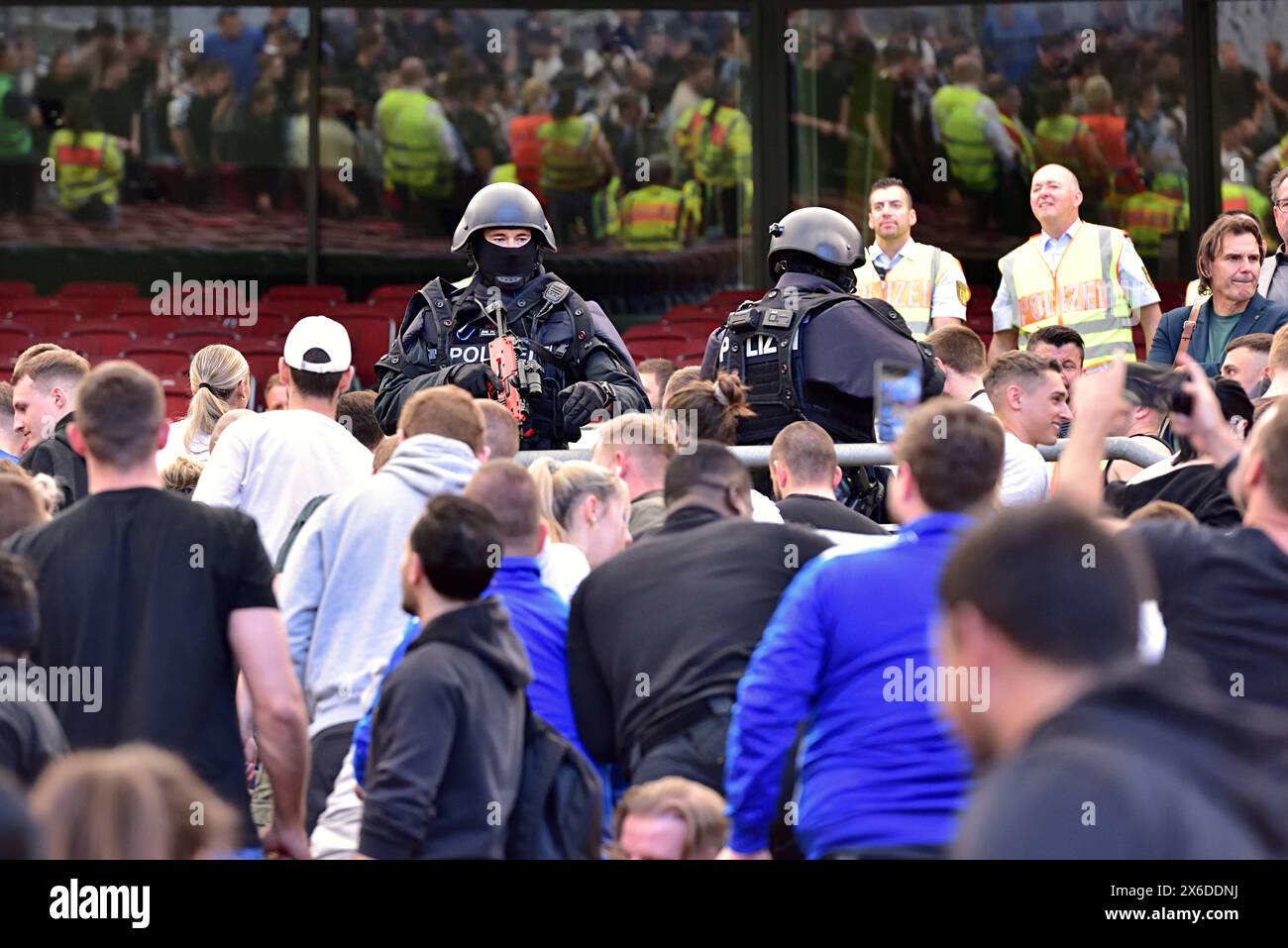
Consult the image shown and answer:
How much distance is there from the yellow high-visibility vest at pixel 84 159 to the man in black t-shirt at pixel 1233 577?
45.3 ft

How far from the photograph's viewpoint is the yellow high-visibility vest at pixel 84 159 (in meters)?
16.5

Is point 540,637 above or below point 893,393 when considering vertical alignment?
below

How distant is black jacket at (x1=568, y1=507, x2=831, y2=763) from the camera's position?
427 centimetres

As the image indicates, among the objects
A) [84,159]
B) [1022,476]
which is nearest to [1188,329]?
[1022,476]

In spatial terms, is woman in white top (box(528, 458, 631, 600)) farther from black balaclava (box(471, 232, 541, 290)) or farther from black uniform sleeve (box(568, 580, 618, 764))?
black balaclava (box(471, 232, 541, 290))

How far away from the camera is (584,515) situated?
16.5 ft

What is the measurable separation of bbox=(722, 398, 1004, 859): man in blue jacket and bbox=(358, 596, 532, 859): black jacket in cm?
46

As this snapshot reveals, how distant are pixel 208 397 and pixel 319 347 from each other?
1.27 metres

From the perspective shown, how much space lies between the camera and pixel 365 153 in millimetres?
16453

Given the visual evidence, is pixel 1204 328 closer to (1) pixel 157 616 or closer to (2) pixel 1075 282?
(2) pixel 1075 282

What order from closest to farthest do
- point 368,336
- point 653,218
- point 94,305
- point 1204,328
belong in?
point 1204,328
point 368,336
point 94,305
point 653,218

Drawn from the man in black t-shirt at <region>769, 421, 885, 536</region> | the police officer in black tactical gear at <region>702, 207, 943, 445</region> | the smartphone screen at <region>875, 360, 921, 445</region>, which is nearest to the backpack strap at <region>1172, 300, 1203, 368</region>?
the police officer in black tactical gear at <region>702, 207, 943, 445</region>

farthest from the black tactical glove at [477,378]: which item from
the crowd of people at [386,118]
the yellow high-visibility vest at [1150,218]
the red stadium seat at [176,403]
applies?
the crowd of people at [386,118]

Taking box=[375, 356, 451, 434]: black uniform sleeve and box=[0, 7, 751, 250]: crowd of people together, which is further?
box=[0, 7, 751, 250]: crowd of people
